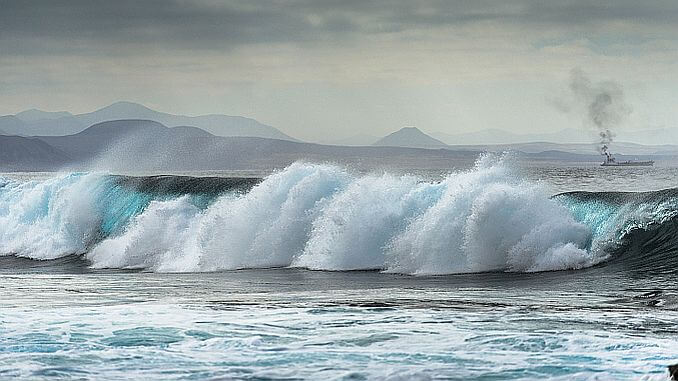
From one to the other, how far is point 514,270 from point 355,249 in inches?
145

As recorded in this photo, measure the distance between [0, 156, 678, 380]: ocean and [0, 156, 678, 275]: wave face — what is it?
0.15 feet

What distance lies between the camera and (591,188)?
5491 centimetres

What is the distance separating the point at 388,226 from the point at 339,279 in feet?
12.0

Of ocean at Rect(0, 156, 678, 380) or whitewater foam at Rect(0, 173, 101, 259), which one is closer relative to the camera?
ocean at Rect(0, 156, 678, 380)

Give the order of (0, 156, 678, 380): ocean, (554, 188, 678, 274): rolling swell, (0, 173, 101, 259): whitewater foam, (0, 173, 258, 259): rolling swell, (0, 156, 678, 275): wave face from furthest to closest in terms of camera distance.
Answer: (0, 173, 101, 259): whitewater foam
(0, 173, 258, 259): rolling swell
(0, 156, 678, 275): wave face
(554, 188, 678, 274): rolling swell
(0, 156, 678, 380): ocean

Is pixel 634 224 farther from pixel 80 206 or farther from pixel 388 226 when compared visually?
pixel 80 206

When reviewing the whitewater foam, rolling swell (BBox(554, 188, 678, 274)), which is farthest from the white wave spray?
the whitewater foam

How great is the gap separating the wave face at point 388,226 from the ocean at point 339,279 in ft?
0.15

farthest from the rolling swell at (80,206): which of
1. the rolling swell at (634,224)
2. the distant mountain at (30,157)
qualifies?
the distant mountain at (30,157)

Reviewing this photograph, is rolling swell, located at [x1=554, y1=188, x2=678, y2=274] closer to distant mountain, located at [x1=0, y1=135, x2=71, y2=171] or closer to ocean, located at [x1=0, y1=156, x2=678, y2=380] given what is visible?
ocean, located at [x1=0, y1=156, x2=678, y2=380]

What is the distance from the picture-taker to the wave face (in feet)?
71.9

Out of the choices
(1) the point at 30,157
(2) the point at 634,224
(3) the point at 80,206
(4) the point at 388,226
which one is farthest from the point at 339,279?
(1) the point at 30,157

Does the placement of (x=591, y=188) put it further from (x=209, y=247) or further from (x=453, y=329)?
(x=453, y=329)

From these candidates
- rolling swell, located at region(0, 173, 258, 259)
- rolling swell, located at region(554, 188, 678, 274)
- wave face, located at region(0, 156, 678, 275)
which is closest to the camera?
rolling swell, located at region(554, 188, 678, 274)
